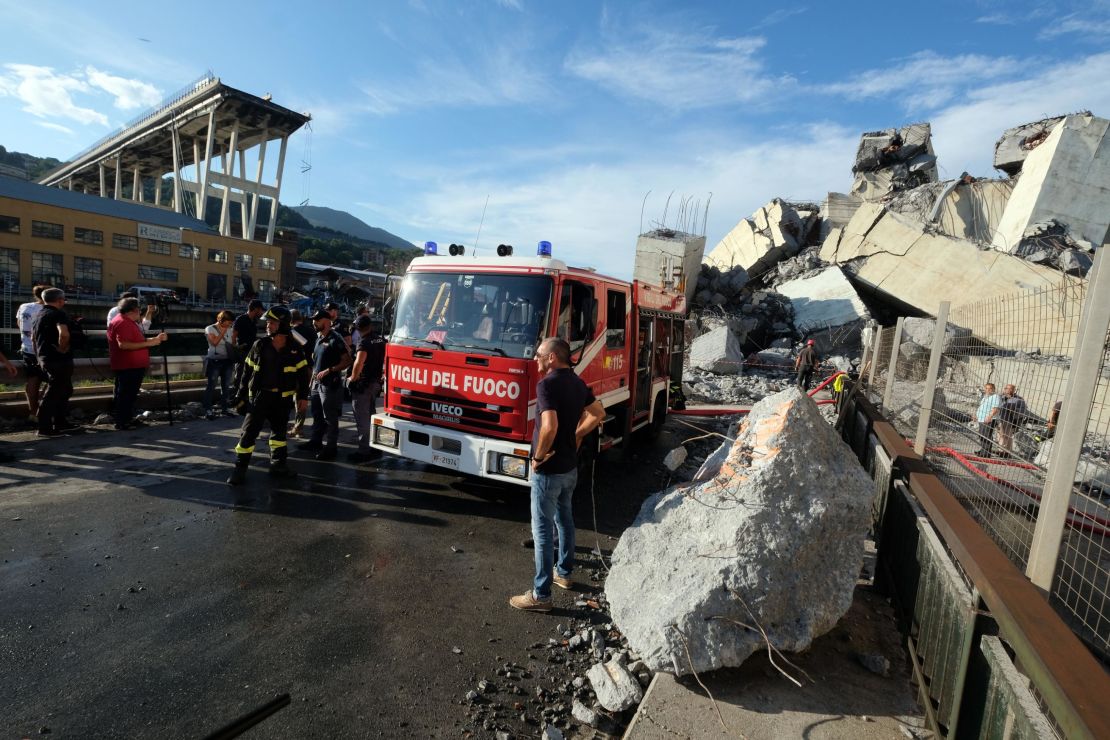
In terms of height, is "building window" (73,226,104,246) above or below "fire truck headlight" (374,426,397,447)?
above

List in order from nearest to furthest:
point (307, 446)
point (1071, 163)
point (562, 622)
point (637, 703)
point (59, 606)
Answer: point (637, 703) → point (59, 606) → point (562, 622) → point (307, 446) → point (1071, 163)

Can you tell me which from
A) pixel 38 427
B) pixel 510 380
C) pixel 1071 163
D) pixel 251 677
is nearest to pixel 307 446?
pixel 38 427

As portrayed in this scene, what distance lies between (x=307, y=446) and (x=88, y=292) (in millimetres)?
40788

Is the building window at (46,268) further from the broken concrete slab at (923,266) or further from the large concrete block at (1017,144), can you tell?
the large concrete block at (1017,144)

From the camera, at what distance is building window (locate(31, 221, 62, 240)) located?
35.0 m

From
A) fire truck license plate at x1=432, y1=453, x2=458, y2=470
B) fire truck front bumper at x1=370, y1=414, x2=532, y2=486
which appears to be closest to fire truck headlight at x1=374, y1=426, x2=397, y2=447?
fire truck front bumper at x1=370, y1=414, x2=532, y2=486

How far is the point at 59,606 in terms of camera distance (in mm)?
3482

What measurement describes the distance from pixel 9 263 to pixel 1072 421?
48.5 m

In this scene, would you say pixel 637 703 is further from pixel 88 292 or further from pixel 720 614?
pixel 88 292

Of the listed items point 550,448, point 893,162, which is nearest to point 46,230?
point 550,448

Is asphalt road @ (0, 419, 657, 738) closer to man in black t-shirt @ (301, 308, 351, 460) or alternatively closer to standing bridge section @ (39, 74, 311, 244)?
man in black t-shirt @ (301, 308, 351, 460)

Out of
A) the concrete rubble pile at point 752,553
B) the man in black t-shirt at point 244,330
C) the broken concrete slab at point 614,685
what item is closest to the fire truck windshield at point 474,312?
the concrete rubble pile at point 752,553

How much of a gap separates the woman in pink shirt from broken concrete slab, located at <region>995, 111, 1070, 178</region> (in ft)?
99.8

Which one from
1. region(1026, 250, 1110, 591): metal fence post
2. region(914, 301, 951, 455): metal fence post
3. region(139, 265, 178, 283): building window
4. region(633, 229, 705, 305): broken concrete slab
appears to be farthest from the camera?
region(139, 265, 178, 283): building window
